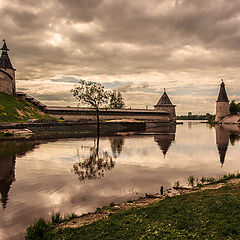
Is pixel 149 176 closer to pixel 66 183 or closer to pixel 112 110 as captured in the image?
pixel 66 183

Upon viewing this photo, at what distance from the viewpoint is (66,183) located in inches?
451

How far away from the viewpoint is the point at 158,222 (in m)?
6.45

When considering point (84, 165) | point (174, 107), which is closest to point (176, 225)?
point (84, 165)

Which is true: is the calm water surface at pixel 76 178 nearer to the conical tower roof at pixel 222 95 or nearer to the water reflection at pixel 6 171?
the water reflection at pixel 6 171

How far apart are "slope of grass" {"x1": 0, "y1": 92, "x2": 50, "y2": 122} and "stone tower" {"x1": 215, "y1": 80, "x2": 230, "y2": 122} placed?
275 feet

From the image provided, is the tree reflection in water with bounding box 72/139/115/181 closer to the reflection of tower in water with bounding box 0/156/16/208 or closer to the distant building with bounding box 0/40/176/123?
the reflection of tower in water with bounding box 0/156/16/208

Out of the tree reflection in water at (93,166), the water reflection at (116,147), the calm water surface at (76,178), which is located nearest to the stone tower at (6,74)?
the water reflection at (116,147)

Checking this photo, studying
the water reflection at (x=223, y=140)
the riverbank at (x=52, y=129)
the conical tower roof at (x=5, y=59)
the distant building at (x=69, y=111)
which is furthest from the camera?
the conical tower roof at (x=5, y=59)

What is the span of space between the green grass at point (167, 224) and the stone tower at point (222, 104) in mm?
107107

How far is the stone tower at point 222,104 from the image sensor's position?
105062 millimetres

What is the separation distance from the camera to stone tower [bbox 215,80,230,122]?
105062 mm

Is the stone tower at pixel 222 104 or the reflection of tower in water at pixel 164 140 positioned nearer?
the reflection of tower in water at pixel 164 140

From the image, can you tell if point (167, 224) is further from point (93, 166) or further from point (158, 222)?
point (93, 166)

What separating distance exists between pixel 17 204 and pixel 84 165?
722 cm
